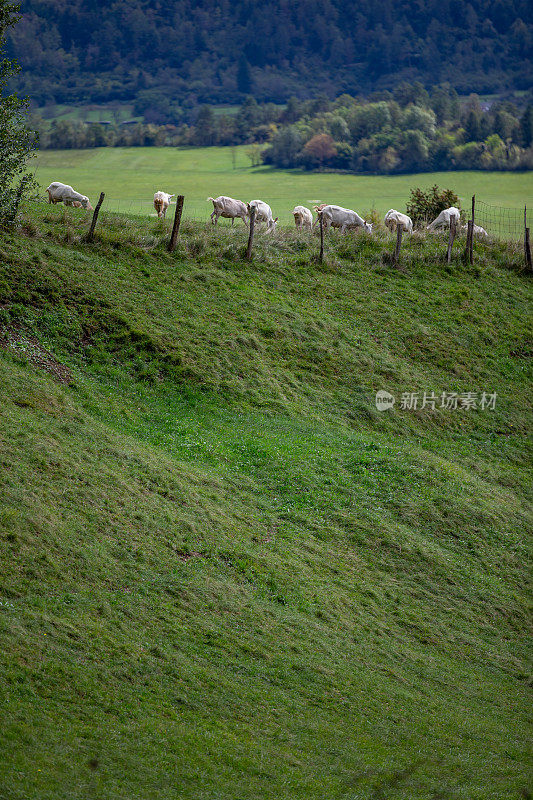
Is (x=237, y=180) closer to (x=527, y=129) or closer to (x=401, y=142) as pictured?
(x=401, y=142)

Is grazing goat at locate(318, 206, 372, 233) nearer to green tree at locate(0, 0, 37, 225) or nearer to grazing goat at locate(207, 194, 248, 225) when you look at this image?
grazing goat at locate(207, 194, 248, 225)

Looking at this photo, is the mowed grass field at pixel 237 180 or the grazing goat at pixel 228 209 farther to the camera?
the mowed grass field at pixel 237 180

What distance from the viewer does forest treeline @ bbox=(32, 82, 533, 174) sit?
130 m

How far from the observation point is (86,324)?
21.1 m

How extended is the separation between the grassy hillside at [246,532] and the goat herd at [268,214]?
17.8 ft

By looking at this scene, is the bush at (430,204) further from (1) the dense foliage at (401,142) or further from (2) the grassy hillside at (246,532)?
(1) the dense foliage at (401,142)

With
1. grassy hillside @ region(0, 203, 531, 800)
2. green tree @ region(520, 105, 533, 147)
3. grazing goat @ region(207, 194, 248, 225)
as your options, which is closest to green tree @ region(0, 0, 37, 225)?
grassy hillside @ region(0, 203, 531, 800)

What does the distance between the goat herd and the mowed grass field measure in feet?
122

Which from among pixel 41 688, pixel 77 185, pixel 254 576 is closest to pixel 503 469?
pixel 254 576

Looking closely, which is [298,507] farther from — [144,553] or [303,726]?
[303,726]

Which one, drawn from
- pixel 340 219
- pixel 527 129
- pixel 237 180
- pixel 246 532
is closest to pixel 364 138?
pixel 527 129

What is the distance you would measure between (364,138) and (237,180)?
40.9 m

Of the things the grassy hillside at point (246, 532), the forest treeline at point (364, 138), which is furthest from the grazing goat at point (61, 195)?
the forest treeline at point (364, 138)

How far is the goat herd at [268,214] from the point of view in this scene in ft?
114
